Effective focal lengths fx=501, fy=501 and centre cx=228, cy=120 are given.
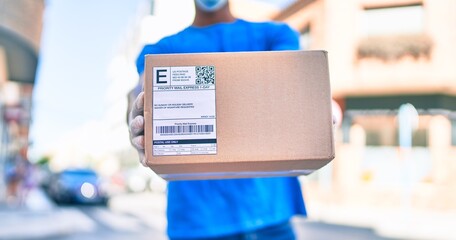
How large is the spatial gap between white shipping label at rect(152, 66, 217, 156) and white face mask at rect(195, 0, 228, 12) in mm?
292

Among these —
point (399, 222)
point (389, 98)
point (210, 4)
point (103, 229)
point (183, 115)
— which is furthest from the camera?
point (389, 98)

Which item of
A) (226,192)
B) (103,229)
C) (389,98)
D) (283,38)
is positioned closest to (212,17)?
(283,38)

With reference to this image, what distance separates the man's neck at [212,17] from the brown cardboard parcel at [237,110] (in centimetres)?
29

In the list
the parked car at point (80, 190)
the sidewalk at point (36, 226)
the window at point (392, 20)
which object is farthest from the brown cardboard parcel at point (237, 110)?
the parked car at point (80, 190)

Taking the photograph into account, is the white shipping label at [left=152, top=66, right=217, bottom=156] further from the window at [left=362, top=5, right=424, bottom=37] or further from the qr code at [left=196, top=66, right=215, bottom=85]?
the window at [left=362, top=5, right=424, bottom=37]

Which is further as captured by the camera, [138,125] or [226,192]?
[226,192]

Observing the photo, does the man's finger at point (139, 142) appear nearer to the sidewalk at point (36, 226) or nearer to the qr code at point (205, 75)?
the qr code at point (205, 75)

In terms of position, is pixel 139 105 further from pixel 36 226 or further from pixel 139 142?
pixel 36 226

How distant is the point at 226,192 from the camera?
1.29 m

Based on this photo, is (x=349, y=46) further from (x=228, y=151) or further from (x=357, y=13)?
(x=228, y=151)

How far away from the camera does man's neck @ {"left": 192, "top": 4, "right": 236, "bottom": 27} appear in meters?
1.21

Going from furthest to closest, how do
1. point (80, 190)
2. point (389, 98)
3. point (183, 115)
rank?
point (80, 190) → point (389, 98) → point (183, 115)

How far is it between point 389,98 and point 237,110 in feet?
43.8

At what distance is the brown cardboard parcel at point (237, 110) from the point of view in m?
0.92
